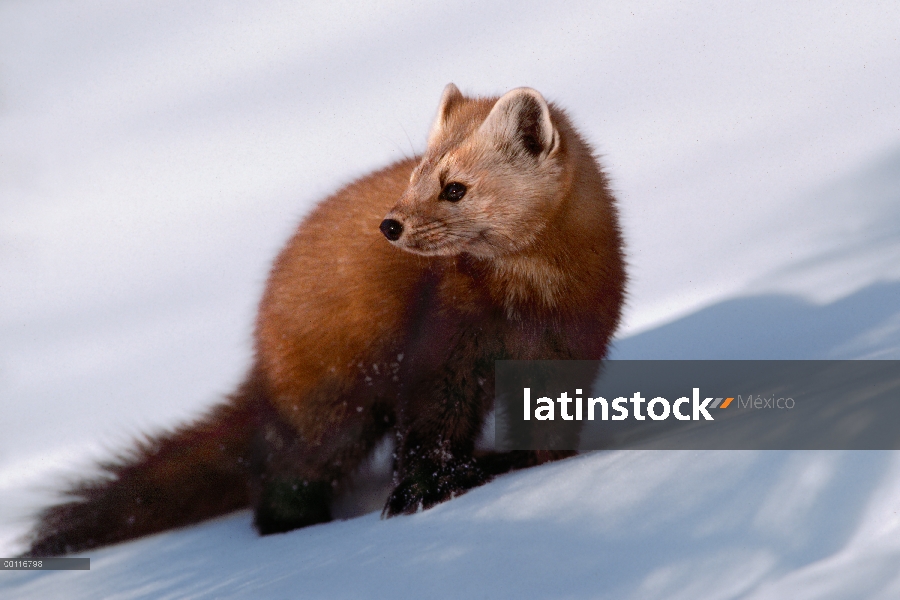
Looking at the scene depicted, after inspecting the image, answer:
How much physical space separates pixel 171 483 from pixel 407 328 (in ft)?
4.50

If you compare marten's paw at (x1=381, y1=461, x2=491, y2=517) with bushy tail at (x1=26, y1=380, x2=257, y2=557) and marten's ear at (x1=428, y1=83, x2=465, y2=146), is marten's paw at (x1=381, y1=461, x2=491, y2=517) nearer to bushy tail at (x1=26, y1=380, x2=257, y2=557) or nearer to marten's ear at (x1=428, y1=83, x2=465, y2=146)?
bushy tail at (x1=26, y1=380, x2=257, y2=557)

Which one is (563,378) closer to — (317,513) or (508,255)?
(508,255)

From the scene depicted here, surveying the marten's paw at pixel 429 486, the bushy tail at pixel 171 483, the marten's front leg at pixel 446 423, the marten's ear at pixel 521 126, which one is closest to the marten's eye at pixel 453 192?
the marten's ear at pixel 521 126

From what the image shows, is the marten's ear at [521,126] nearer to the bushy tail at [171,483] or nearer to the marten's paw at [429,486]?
the marten's paw at [429,486]

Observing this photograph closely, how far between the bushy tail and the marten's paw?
2.89 ft

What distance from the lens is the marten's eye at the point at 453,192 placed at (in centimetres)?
325

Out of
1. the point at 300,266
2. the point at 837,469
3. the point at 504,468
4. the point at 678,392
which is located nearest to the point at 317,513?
the point at 504,468

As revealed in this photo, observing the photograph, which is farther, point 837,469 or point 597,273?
point 597,273

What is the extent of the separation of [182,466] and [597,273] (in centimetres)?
207

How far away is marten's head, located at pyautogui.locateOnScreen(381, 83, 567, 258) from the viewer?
3223 millimetres

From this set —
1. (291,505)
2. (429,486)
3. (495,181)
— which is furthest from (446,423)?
(495,181)

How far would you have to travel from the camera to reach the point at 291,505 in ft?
12.1

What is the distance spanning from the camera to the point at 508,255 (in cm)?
338

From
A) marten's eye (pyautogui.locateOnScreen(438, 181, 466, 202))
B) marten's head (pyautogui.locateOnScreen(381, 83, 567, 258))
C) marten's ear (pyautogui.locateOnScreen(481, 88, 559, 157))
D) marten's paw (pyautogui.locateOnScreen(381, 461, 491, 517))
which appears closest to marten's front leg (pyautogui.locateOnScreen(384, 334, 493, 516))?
marten's paw (pyautogui.locateOnScreen(381, 461, 491, 517))
